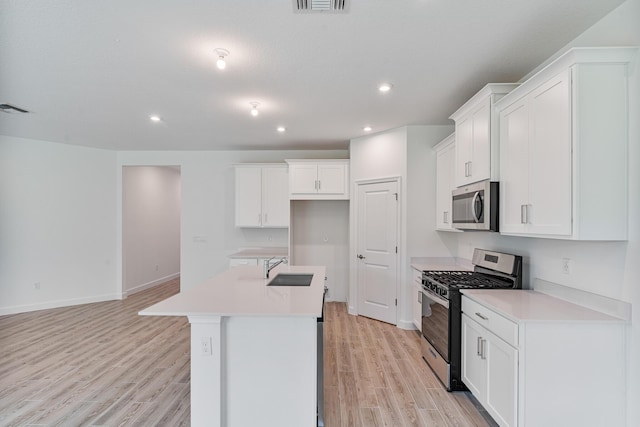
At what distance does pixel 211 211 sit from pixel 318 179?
2106 millimetres

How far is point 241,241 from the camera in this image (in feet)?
17.6

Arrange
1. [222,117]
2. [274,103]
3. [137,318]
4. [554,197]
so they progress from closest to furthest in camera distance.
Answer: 1. [554,197]
2. [274,103]
3. [222,117]
4. [137,318]

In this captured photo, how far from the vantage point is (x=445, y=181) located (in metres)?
3.61

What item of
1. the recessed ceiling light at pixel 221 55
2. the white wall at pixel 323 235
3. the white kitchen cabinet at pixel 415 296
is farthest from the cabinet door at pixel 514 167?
the white wall at pixel 323 235

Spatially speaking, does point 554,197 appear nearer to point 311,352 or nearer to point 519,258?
point 519,258

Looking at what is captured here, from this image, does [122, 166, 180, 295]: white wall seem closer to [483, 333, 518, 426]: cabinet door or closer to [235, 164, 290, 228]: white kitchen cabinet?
[235, 164, 290, 228]: white kitchen cabinet

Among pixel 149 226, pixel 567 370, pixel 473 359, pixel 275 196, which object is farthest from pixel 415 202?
pixel 149 226

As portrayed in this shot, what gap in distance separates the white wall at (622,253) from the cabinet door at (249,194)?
3914mm

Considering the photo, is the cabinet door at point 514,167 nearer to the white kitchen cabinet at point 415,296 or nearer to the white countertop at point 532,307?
the white countertop at point 532,307

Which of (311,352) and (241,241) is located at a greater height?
(241,241)

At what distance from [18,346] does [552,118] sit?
18.1 feet

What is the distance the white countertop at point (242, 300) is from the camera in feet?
5.84

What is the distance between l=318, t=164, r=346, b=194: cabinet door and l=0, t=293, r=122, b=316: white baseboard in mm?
4191

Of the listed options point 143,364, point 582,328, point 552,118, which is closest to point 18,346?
point 143,364
